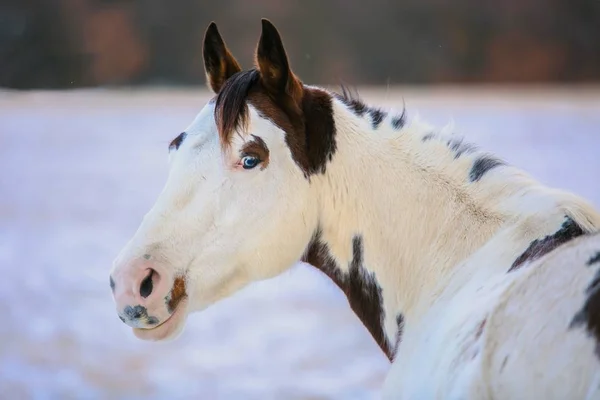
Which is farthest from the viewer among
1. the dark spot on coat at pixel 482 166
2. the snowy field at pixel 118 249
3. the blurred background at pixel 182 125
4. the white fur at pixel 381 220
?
the blurred background at pixel 182 125

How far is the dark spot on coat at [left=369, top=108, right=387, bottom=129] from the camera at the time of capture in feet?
4.14

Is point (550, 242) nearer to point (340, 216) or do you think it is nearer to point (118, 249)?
point (340, 216)

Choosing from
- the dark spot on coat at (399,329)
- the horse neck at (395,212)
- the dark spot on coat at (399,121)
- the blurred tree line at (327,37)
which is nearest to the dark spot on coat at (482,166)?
the horse neck at (395,212)

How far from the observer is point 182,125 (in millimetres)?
5344

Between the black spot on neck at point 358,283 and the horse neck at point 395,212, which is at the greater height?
the horse neck at point 395,212

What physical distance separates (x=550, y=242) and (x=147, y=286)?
601 millimetres

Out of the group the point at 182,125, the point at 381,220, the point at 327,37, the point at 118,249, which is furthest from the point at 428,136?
the point at 182,125

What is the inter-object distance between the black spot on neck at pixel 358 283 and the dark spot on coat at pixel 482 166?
0.21 meters

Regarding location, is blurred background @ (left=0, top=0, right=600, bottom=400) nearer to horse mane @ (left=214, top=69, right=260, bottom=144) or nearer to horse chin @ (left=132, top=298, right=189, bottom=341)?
horse chin @ (left=132, top=298, right=189, bottom=341)

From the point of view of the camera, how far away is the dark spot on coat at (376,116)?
1262mm

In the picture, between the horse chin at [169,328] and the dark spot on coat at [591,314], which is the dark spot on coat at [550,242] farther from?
the horse chin at [169,328]

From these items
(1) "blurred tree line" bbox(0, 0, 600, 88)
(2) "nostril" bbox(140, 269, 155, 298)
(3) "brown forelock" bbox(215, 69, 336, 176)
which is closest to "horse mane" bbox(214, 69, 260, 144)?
(3) "brown forelock" bbox(215, 69, 336, 176)

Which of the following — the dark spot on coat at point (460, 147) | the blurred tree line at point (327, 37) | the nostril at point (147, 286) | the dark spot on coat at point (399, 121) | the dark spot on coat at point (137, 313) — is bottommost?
the blurred tree line at point (327, 37)

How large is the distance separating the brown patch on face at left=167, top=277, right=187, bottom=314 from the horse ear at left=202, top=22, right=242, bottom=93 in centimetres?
40
